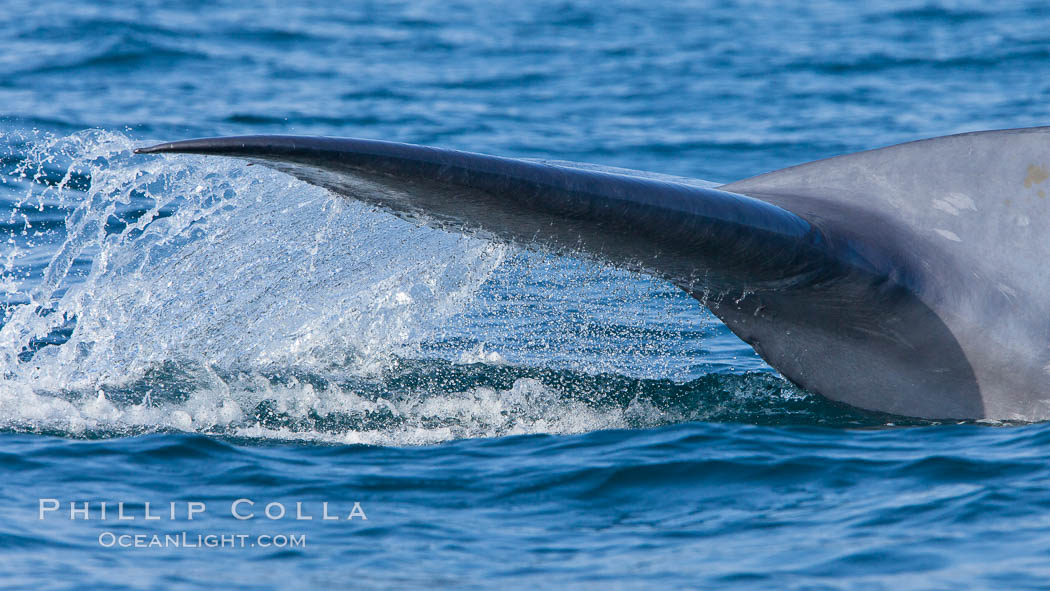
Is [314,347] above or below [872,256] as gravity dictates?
below

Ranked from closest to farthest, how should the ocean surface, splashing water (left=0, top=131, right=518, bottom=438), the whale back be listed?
the ocean surface → the whale back → splashing water (left=0, top=131, right=518, bottom=438)

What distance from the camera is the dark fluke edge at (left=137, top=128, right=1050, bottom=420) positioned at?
5254mm

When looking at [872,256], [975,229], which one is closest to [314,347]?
[872,256]

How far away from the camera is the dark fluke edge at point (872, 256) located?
5254 millimetres

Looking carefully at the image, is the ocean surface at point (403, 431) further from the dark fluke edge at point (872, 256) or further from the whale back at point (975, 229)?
the whale back at point (975, 229)

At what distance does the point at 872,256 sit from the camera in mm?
5875

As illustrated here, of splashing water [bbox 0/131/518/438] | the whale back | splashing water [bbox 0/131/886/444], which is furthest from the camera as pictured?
splashing water [bbox 0/131/518/438]

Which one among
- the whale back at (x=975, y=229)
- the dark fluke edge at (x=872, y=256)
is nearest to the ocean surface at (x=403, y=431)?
the dark fluke edge at (x=872, y=256)

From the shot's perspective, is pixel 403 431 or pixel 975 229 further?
pixel 403 431

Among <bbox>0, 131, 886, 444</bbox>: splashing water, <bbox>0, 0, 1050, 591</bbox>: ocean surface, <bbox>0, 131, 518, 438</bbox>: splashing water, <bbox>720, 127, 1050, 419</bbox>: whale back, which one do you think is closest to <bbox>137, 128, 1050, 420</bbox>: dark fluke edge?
<bbox>720, 127, 1050, 419</bbox>: whale back

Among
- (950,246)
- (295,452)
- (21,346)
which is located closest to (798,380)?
(950,246)

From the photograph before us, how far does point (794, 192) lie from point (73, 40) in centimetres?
1970

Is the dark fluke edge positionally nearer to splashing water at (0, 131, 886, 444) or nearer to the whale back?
the whale back

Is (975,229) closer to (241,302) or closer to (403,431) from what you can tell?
(403,431)
